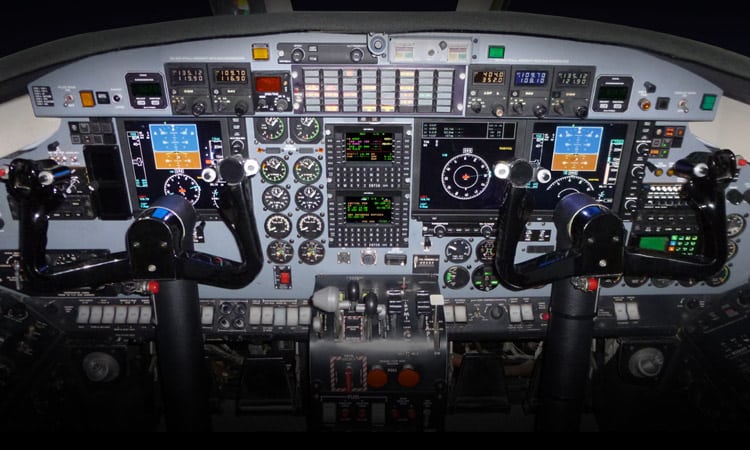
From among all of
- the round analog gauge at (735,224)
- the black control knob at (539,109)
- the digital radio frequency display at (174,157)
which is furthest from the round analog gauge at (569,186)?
the digital radio frequency display at (174,157)

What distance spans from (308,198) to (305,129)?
364mm

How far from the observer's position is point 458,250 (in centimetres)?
291

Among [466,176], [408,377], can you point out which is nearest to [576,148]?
[466,176]

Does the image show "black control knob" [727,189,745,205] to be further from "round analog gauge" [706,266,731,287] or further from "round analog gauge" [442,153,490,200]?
"round analog gauge" [442,153,490,200]

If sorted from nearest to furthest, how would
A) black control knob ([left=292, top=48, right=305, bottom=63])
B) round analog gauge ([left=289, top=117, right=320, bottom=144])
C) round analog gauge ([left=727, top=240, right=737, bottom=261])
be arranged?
1. black control knob ([left=292, top=48, right=305, bottom=63])
2. round analog gauge ([left=289, top=117, right=320, bottom=144])
3. round analog gauge ([left=727, top=240, right=737, bottom=261])

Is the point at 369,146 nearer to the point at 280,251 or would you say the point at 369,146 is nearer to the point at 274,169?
the point at 274,169

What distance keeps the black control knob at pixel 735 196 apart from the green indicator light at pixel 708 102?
0.47 metres

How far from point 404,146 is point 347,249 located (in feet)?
2.10

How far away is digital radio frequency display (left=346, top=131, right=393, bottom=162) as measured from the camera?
2.66 metres

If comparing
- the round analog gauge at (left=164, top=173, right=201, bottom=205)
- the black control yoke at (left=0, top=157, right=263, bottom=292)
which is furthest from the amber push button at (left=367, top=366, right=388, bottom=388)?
the round analog gauge at (left=164, top=173, right=201, bottom=205)

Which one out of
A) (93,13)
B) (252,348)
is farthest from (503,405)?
(93,13)

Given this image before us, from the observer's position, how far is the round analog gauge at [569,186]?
2758 millimetres

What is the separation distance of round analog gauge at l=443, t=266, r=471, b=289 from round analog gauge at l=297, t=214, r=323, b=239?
735mm

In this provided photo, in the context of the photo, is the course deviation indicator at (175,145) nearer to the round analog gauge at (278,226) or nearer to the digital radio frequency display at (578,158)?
the round analog gauge at (278,226)
